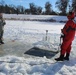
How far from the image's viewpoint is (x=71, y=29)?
5.78 meters


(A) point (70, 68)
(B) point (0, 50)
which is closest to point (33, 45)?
(B) point (0, 50)

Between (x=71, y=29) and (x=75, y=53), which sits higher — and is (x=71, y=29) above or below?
above

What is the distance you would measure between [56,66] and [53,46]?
9.04ft

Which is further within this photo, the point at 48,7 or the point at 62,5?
the point at 48,7

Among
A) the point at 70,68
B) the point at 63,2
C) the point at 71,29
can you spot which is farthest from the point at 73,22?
the point at 63,2

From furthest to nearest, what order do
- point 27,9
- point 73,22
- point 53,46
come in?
point 27,9 → point 53,46 → point 73,22

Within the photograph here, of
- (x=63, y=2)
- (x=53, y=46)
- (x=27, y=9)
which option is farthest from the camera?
(x=27, y=9)

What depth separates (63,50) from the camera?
5.98 meters

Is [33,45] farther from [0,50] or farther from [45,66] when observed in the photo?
[45,66]

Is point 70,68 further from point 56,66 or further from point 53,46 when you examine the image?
point 53,46

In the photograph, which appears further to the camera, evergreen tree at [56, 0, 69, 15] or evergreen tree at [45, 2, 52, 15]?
evergreen tree at [45, 2, 52, 15]

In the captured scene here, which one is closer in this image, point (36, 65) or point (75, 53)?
point (36, 65)

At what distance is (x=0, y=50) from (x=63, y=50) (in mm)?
2556

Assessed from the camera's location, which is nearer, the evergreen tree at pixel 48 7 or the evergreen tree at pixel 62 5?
the evergreen tree at pixel 62 5
